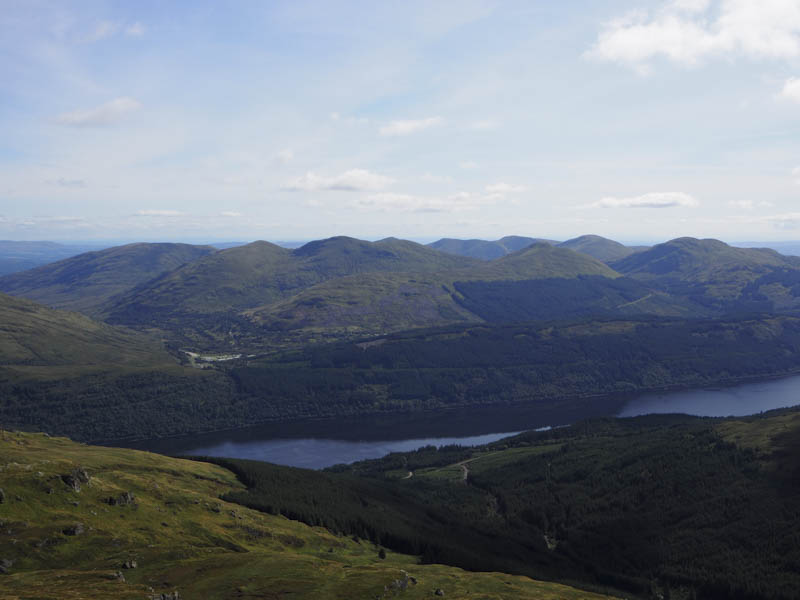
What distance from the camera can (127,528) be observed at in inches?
4090

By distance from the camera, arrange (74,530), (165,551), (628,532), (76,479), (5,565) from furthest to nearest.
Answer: (628,532), (76,479), (74,530), (165,551), (5,565)

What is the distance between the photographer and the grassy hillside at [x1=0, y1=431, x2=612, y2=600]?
263 feet

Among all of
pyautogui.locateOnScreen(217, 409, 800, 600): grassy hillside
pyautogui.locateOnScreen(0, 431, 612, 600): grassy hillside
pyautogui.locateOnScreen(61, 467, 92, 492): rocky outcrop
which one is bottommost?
pyautogui.locateOnScreen(217, 409, 800, 600): grassy hillside

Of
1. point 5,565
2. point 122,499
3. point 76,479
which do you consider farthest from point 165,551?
point 76,479

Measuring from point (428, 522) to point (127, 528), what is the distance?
97.0 m

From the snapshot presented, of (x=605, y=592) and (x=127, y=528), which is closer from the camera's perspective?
(x=127, y=528)

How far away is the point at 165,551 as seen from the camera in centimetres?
9431

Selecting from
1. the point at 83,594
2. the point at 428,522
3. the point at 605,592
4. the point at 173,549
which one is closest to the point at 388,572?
the point at 173,549

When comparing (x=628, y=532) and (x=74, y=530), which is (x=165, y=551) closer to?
(x=74, y=530)

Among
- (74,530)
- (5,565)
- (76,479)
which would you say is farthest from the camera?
(76,479)

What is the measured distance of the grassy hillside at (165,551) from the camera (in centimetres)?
8025

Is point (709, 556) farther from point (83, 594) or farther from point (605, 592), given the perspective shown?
point (83, 594)

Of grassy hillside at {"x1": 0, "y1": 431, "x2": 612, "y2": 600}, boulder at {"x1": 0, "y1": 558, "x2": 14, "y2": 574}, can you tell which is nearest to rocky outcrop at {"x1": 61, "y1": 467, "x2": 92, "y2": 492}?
grassy hillside at {"x1": 0, "y1": 431, "x2": 612, "y2": 600}

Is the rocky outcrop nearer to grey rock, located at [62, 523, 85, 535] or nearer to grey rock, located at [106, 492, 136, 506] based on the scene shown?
grey rock, located at [106, 492, 136, 506]
